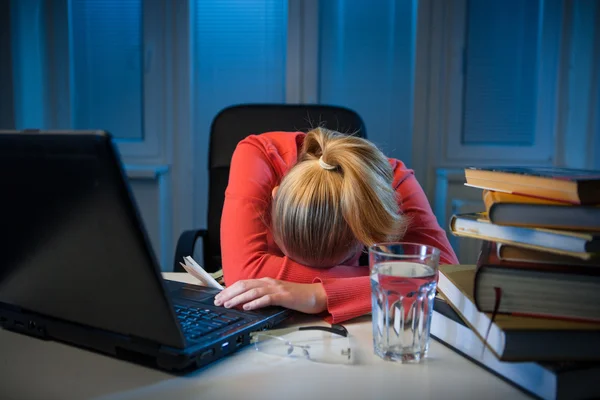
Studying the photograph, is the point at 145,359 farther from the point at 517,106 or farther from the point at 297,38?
the point at 517,106

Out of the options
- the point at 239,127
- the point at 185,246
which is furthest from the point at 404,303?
the point at 239,127

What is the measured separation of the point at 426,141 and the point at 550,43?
27.5 inches

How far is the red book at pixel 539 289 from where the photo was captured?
636mm

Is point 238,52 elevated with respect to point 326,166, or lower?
elevated

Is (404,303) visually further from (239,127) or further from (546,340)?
(239,127)

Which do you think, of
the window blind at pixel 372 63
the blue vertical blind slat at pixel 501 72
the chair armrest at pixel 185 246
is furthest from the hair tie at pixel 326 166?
the blue vertical blind slat at pixel 501 72

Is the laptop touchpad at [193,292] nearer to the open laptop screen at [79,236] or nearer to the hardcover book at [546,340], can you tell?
the open laptop screen at [79,236]

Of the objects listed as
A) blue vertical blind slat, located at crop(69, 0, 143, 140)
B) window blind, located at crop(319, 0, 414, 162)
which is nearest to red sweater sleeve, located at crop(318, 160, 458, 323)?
window blind, located at crop(319, 0, 414, 162)

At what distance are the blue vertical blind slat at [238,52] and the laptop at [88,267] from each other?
6.16 ft

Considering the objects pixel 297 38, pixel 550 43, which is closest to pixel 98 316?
pixel 297 38

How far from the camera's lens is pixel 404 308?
2.41 feet

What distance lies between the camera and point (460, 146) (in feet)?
8.34

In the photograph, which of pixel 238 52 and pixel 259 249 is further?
pixel 238 52

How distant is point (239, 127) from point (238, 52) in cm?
99
